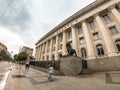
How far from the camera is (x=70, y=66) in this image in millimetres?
12156

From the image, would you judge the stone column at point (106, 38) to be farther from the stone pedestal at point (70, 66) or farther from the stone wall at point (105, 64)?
the stone pedestal at point (70, 66)

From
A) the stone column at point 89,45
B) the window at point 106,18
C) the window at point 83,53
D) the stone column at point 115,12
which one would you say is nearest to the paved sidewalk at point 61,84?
the stone column at point 89,45

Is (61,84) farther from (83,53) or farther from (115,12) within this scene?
(115,12)

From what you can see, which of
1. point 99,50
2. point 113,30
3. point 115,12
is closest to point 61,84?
point 99,50

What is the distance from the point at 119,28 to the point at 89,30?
6976 mm

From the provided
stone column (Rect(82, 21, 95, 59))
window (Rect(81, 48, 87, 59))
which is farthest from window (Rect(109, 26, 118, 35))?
window (Rect(81, 48, 87, 59))

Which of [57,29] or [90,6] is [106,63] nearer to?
[90,6]

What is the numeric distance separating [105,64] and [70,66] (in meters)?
8.92

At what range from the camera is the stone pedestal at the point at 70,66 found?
12.1m

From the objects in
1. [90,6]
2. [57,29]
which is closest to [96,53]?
[90,6]

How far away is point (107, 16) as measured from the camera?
2064 centimetres

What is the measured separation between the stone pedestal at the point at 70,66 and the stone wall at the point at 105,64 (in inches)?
265

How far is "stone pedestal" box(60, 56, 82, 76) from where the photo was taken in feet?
39.7

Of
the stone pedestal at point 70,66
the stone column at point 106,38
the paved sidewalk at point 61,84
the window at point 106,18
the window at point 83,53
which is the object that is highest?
the window at point 106,18
